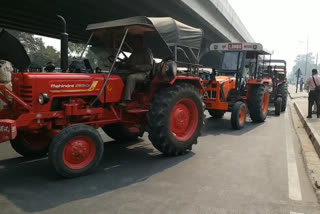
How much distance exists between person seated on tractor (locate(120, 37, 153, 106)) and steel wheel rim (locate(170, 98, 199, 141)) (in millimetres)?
864

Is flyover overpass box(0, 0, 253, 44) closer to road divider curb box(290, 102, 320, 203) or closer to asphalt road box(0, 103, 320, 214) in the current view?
road divider curb box(290, 102, 320, 203)

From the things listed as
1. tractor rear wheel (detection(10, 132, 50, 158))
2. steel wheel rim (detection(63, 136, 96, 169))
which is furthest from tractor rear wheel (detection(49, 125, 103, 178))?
tractor rear wheel (detection(10, 132, 50, 158))

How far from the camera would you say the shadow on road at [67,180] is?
374 cm

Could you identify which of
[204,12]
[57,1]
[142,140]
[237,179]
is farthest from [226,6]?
[237,179]

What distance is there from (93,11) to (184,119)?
13.1m

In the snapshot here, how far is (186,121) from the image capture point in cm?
602

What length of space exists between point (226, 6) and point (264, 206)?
21011 millimetres

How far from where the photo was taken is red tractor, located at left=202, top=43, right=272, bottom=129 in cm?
904

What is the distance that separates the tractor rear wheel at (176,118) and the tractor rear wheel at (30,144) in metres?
1.93

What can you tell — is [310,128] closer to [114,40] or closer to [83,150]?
[114,40]

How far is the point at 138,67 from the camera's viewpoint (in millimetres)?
5633

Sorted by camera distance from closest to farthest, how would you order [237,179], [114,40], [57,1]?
1. [237,179]
2. [114,40]
3. [57,1]

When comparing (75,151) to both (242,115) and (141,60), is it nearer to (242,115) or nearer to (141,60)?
(141,60)

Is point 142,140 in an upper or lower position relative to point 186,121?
lower
